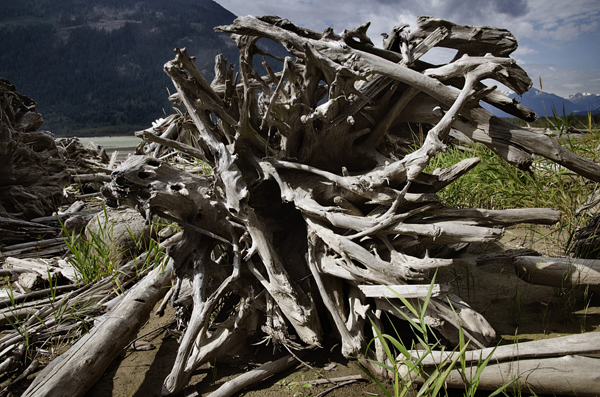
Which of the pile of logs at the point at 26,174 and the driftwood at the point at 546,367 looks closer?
the driftwood at the point at 546,367

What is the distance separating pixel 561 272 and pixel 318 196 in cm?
188

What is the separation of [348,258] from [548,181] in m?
2.80

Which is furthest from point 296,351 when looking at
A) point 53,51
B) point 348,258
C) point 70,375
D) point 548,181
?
point 53,51

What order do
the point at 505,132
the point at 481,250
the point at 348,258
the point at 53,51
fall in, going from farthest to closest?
the point at 53,51 → the point at 481,250 → the point at 505,132 → the point at 348,258

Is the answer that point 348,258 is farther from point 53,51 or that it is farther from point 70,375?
point 53,51

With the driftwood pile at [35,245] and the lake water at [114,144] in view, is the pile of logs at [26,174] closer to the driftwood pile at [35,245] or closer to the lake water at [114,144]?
the driftwood pile at [35,245]

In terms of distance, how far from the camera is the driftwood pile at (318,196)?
2299mm

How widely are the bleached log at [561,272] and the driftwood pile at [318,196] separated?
335 millimetres

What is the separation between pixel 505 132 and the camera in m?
2.56

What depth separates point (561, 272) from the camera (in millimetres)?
2582

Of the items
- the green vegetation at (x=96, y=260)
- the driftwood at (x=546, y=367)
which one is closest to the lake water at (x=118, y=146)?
the green vegetation at (x=96, y=260)

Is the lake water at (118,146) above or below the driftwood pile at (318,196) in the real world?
below

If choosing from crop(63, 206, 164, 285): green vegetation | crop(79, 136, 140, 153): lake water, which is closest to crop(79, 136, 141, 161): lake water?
crop(79, 136, 140, 153): lake water

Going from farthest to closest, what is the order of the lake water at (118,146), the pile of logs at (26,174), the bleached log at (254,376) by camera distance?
the lake water at (118,146), the pile of logs at (26,174), the bleached log at (254,376)
